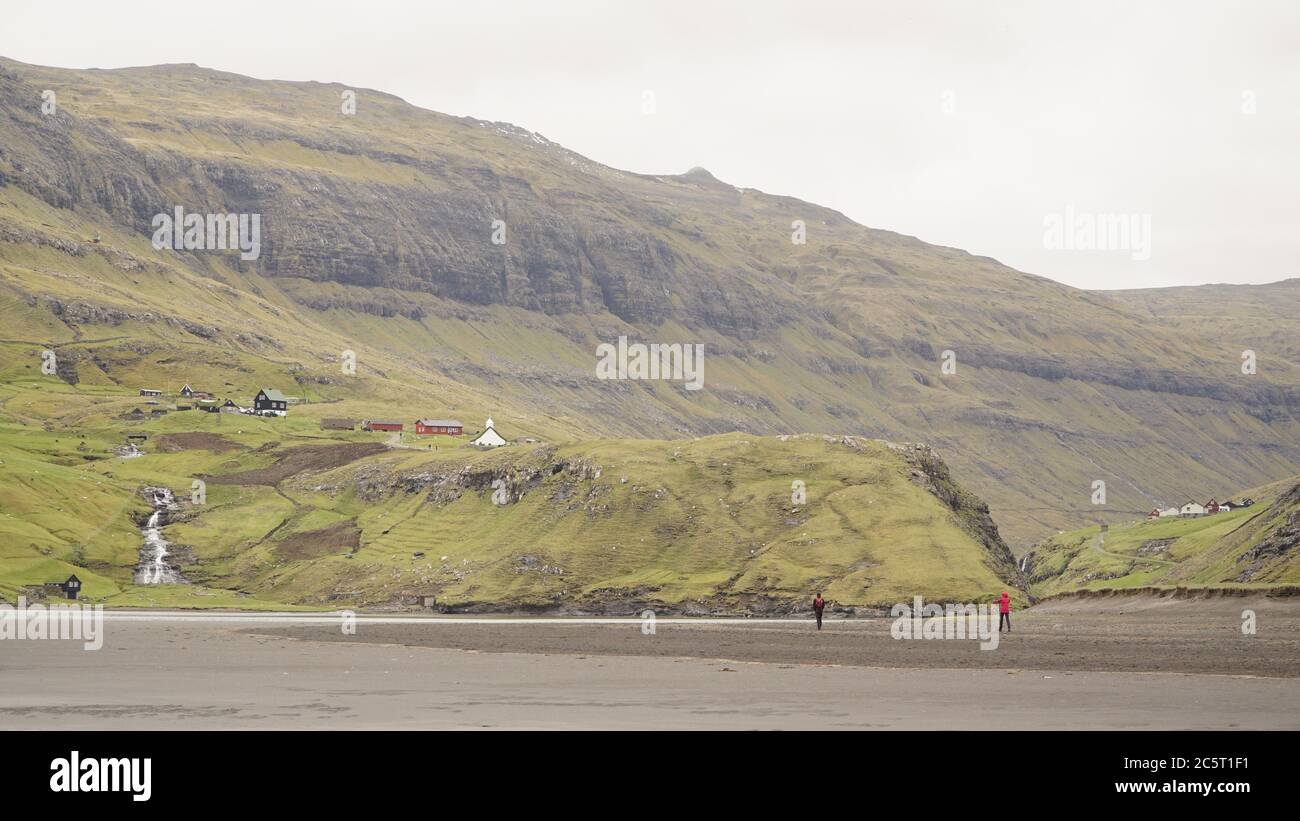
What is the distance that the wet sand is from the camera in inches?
1426

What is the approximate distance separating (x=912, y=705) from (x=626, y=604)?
3165 inches

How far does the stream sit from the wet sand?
166ft

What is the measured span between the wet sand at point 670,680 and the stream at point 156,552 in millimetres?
50643

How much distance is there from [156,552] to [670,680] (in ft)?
340

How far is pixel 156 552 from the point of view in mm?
140000

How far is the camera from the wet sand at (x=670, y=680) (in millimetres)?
36219

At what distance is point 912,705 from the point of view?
39938mm
